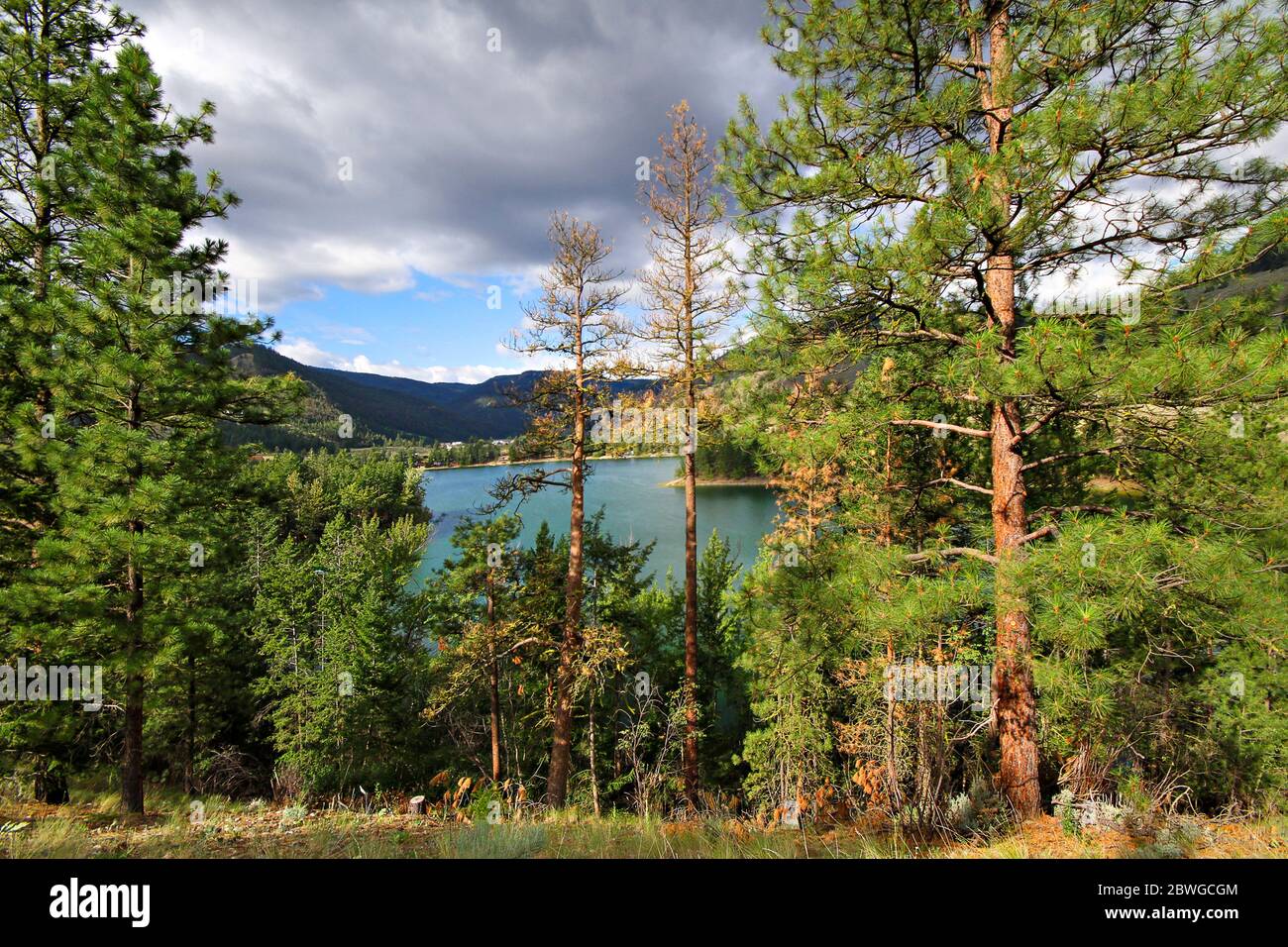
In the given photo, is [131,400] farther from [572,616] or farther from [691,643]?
[691,643]

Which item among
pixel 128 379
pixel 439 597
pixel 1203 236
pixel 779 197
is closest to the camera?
pixel 1203 236

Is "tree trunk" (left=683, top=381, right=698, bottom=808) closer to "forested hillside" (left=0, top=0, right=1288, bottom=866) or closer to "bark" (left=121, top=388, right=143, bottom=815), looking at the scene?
"forested hillside" (left=0, top=0, right=1288, bottom=866)

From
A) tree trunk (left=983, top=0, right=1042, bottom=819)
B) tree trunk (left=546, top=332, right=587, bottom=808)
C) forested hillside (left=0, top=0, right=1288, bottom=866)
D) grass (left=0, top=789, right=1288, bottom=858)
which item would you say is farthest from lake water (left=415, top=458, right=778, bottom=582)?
tree trunk (left=983, top=0, right=1042, bottom=819)

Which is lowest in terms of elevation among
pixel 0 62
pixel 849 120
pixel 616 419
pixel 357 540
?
pixel 357 540

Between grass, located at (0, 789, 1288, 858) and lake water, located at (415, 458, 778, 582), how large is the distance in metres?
19.3

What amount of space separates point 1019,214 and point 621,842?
225 inches

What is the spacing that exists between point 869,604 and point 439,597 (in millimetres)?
14210

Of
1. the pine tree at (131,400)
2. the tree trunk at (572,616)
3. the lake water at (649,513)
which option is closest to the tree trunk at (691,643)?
the tree trunk at (572,616)

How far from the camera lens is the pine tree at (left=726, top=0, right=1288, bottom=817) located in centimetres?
304

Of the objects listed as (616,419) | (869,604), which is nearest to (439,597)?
(616,419)

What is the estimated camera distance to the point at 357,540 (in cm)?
2027

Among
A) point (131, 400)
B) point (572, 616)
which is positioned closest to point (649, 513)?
point (572, 616)

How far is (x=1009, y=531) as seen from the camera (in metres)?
4.51
